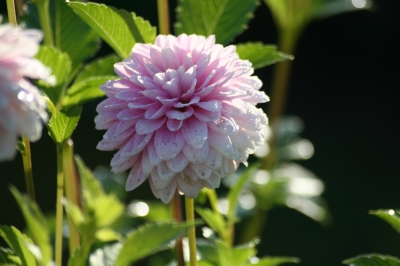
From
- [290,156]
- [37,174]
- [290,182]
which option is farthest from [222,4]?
[37,174]

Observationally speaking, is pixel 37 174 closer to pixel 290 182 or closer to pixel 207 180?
pixel 290 182

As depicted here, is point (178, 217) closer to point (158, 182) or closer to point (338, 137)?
point (158, 182)

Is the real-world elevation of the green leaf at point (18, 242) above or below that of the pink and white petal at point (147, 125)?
below

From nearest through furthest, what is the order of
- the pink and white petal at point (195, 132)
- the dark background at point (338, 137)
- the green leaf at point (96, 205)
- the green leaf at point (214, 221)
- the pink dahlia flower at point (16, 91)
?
the pink dahlia flower at point (16, 91) < the pink and white petal at point (195, 132) < the green leaf at point (96, 205) < the green leaf at point (214, 221) < the dark background at point (338, 137)

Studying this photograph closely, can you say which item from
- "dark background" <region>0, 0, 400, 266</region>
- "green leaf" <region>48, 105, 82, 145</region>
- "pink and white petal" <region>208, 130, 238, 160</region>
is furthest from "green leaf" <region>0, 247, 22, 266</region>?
"dark background" <region>0, 0, 400, 266</region>

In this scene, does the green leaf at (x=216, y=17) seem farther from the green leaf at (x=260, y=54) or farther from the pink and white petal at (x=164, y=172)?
the pink and white petal at (x=164, y=172)

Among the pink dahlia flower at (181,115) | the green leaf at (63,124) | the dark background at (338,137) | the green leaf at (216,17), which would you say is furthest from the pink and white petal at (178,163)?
the dark background at (338,137)

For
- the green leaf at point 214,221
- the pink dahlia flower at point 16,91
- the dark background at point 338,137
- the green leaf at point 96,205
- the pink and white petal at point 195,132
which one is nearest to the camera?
the pink dahlia flower at point 16,91

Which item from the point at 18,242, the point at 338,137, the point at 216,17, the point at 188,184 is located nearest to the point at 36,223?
the point at 18,242
